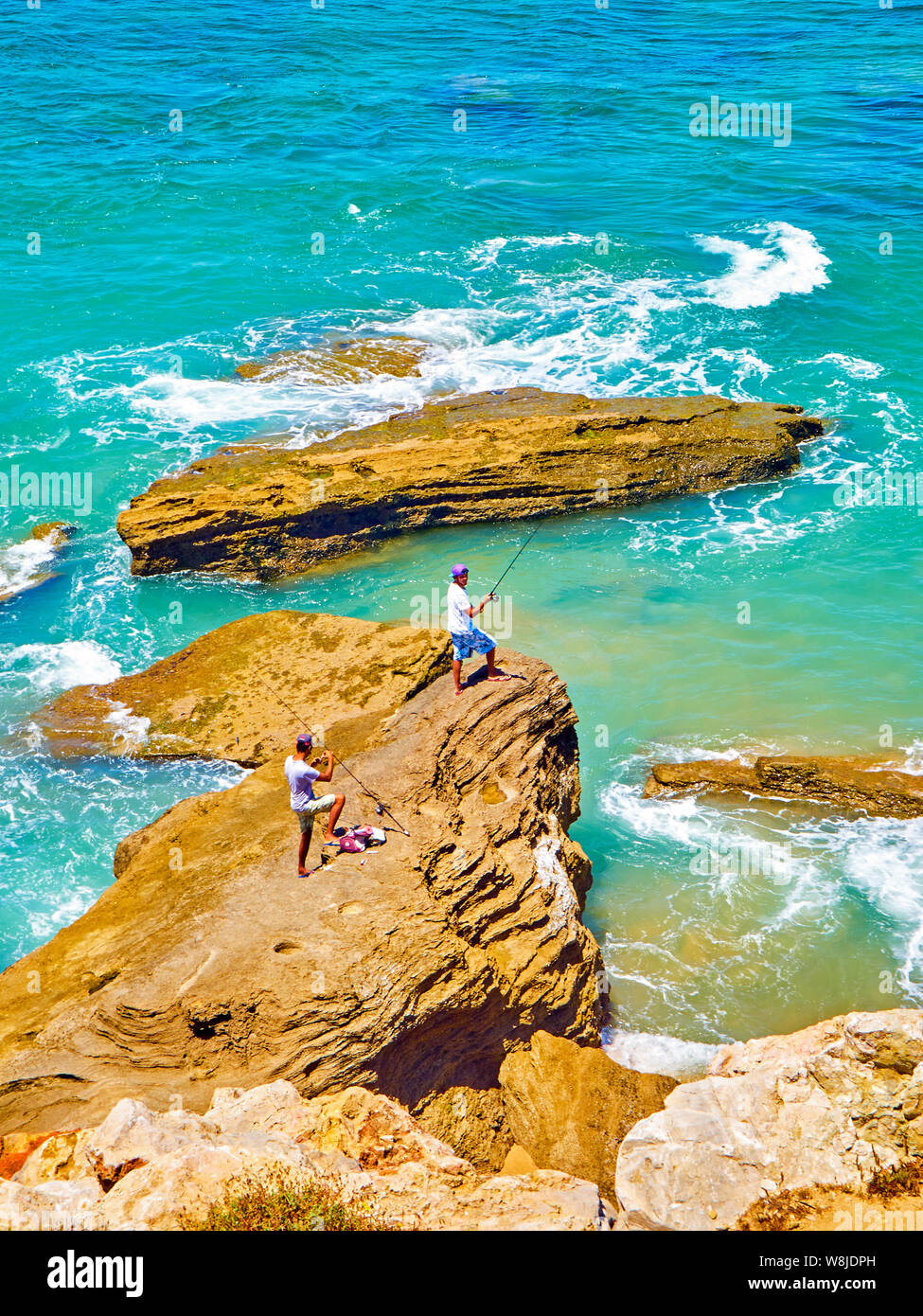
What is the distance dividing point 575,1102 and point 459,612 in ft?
18.1

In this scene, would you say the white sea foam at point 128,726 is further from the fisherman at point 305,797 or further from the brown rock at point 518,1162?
the brown rock at point 518,1162

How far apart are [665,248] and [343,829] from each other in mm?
26816

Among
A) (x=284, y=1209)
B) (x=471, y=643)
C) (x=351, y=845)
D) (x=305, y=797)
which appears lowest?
(x=284, y=1209)

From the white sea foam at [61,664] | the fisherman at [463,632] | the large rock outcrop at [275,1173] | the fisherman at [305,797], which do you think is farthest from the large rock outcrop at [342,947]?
the white sea foam at [61,664]

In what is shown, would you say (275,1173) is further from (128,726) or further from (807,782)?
(128,726)

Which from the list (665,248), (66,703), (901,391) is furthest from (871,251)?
(66,703)

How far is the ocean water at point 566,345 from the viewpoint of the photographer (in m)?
14.1

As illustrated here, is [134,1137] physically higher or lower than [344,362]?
lower

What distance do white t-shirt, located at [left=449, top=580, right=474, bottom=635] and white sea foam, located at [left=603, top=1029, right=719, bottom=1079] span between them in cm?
493

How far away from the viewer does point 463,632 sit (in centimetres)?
1253

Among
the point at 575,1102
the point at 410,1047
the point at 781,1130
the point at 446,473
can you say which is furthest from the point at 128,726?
the point at 781,1130

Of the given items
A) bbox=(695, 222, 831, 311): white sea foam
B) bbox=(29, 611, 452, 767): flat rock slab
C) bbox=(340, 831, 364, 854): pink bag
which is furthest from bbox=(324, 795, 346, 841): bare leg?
bbox=(695, 222, 831, 311): white sea foam

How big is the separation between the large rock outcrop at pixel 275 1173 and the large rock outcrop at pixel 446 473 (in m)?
13.5
